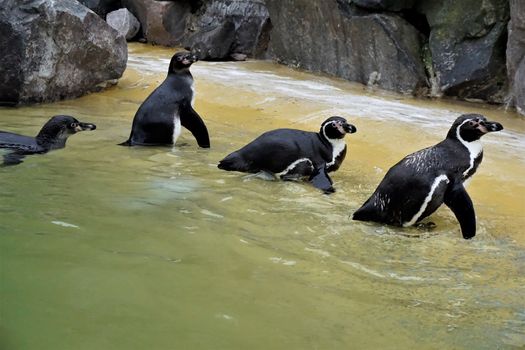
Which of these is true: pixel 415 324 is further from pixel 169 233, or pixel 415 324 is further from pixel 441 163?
pixel 441 163

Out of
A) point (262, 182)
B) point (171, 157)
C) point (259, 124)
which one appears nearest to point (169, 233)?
point (262, 182)

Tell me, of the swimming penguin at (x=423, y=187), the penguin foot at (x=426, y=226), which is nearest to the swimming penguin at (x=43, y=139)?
the swimming penguin at (x=423, y=187)

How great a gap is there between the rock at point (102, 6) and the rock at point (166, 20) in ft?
4.14

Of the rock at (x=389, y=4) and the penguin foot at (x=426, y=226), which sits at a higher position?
the rock at (x=389, y=4)

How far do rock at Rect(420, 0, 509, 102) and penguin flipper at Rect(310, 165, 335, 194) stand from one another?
3.72 metres

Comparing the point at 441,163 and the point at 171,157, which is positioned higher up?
the point at 441,163

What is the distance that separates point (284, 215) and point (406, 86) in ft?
15.9

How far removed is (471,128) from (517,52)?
361cm

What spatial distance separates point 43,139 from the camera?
16.4ft

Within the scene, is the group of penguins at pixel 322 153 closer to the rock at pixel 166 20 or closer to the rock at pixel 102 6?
the rock at pixel 166 20

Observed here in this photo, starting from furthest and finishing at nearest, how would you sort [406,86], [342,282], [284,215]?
[406,86], [284,215], [342,282]

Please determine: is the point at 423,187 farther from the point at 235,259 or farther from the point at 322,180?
the point at 235,259

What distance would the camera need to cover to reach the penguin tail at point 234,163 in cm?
462

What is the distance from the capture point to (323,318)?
225 cm
